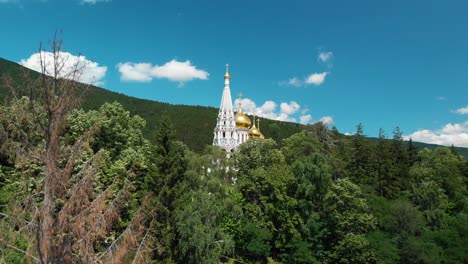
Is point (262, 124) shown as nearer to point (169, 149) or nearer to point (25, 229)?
point (169, 149)

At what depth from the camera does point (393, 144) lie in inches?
1868

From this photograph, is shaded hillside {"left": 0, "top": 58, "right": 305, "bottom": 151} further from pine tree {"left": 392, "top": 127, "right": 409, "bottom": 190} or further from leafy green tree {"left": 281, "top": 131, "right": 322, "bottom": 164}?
leafy green tree {"left": 281, "top": 131, "right": 322, "bottom": 164}

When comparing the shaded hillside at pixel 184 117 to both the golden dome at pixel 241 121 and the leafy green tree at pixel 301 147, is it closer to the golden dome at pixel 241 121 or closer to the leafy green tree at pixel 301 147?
the golden dome at pixel 241 121

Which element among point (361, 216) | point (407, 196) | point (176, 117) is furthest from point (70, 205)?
point (176, 117)

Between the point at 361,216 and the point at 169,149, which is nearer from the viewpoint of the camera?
the point at 169,149

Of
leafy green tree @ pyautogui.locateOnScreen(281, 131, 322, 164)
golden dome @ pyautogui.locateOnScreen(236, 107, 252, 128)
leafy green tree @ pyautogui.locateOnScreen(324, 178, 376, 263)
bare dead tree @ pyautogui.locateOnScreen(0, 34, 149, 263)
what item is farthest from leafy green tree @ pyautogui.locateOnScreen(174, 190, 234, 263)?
golden dome @ pyautogui.locateOnScreen(236, 107, 252, 128)

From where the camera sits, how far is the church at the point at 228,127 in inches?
2126

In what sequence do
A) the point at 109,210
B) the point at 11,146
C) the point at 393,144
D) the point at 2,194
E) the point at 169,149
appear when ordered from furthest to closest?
the point at 393,144, the point at 169,149, the point at 2,194, the point at 109,210, the point at 11,146

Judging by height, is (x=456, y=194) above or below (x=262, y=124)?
below

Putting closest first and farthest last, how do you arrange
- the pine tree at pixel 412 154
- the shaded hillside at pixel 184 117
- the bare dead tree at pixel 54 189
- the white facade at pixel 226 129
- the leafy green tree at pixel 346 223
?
the bare dead tree at pixel 54 189, the leafy green tree at pixel 346 223, the pine tree at pixel 412 154, the white facade at pixel 226 129, the shaded hillside at pixel 184 117

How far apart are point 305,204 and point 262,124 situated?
8210 centimetres

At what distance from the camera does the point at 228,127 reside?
5422 centimetres

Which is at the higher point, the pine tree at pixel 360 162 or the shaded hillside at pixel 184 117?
the shaded hillside at pixel 184 117

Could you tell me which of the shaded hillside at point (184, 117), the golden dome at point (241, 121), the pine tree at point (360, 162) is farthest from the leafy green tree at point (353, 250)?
the shaded hillside at point (184, 117)
